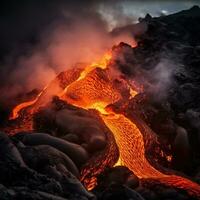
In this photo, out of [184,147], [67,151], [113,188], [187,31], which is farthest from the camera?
[187,31]

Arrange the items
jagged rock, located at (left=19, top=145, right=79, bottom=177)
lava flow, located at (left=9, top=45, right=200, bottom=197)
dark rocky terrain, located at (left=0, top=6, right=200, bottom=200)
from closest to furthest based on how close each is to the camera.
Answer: dark rocky terrain, located at (left=0, top=6, right=200, bottom=200) → jagged rock, located at (left=19, top=145, right=79, bottom=177) → lava flow, located at (left=9, top=45, right=200, bottom=197)

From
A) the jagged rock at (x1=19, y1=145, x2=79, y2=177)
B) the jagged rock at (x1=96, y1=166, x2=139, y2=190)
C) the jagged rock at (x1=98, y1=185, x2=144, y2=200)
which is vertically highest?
the jagged rock at (x1=19, y1=145, x2=79, y2=177)

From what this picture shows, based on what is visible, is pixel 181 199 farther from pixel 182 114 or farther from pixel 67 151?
pixel 182 114

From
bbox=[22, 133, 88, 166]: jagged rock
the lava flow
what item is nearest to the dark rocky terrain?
bbox=[22, 133, 88, 166]: jagged rock

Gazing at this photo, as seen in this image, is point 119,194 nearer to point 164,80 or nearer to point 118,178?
point 118,178

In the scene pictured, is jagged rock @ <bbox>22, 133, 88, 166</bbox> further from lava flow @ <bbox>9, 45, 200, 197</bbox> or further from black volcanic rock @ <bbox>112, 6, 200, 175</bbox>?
black volcanic rock @ <bbox>112, 6, 200, 175</bbox>

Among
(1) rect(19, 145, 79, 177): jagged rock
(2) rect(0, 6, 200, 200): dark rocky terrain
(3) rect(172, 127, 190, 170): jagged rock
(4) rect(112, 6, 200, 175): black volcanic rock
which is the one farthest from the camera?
(4) rect(112, 6, 200, 175): black volcanic rock

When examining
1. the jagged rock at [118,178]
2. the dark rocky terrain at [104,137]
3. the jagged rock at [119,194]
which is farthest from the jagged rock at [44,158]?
the jagged rock at [119,194]

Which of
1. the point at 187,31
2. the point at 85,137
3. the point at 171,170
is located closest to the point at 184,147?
the point at 171,170
